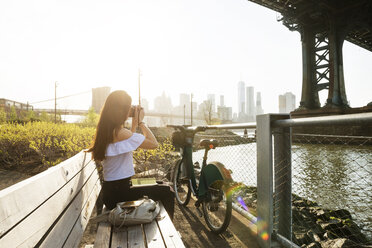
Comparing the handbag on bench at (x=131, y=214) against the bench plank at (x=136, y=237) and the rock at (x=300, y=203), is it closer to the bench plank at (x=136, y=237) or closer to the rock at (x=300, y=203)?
the bench plank at (x=136, y=237)

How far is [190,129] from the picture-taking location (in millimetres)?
4172

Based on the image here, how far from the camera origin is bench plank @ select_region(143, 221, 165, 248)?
5.79ft

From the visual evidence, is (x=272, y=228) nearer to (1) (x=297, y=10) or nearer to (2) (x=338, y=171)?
(2) (x=338, y=171)

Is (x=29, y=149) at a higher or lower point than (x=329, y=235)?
higher

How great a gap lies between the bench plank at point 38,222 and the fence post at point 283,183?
2013mm

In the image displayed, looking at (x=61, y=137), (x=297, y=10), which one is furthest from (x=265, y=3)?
(x=61, y=137)

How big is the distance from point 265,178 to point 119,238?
5.21ft

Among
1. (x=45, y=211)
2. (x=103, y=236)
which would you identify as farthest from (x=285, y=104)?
(x=45, y=211)

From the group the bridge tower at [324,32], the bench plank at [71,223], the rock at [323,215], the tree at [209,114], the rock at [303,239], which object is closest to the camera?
the bench plank at [71,223]

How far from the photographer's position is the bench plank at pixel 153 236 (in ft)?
5.79

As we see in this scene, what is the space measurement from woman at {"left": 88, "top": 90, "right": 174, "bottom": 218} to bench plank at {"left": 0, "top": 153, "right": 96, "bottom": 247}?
2.31 feet

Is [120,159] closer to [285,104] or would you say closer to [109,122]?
[109,122]

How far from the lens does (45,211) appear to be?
136cm

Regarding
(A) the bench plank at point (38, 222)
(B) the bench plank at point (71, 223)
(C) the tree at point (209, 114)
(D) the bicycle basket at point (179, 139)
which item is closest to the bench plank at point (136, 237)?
(B) the bench plank at point (71, 223)
